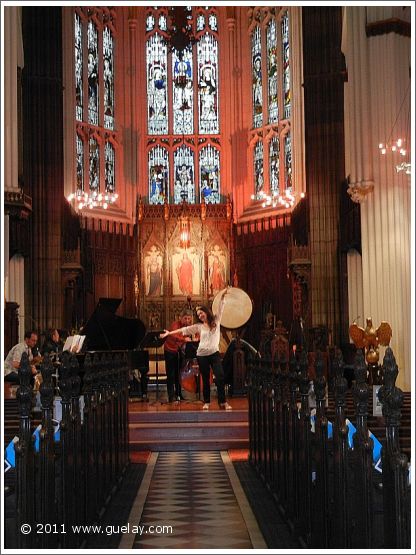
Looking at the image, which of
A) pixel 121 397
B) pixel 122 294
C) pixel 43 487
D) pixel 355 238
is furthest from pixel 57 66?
pixel 43 487

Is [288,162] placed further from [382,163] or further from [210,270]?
[382,163]

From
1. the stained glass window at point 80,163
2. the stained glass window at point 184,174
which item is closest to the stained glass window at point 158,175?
the stained glass window at point 184,174

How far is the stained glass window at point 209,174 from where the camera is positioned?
29.2m

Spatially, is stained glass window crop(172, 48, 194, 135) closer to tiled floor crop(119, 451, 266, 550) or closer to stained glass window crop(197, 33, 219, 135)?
stained glass window crop(197, 33, 219, 135)

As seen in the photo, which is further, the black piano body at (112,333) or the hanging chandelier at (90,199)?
the hanging chandelier at (90,199)

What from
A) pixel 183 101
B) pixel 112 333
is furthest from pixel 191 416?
pixel 183 101

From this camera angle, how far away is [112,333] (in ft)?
52.5

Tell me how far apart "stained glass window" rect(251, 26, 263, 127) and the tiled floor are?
1826 cm

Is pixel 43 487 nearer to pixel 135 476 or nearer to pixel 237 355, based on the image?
pixel 135 476

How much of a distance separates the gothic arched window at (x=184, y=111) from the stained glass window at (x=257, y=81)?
56.7 inches

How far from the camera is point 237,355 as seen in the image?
17.5 meters

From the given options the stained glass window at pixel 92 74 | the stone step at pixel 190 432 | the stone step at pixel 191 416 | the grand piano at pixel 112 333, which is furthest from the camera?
the stained glass window at pixel 92 74

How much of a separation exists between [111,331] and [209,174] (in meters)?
14.2

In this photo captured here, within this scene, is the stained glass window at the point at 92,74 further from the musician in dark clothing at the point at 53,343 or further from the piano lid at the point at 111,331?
the piano lid at the point at 111,331
